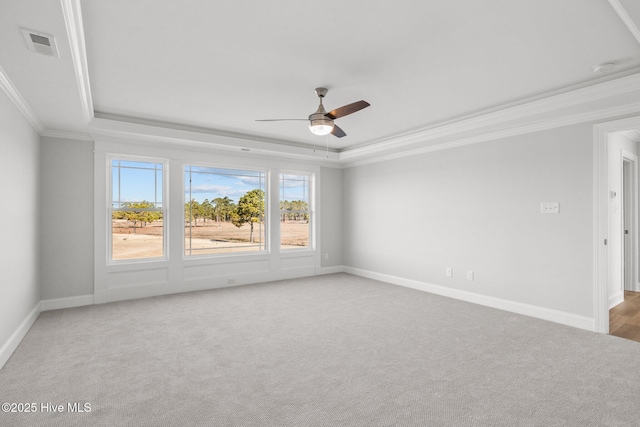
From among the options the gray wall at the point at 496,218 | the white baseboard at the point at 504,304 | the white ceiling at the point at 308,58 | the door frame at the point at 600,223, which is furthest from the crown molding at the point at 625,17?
the white baseboard at the point at 504,304

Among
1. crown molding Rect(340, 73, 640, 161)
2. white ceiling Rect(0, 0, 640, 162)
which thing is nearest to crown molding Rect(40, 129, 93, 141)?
white ceiling Rect(0, 0, 640, 162)

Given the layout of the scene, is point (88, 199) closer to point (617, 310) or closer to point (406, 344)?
point (406, 344)

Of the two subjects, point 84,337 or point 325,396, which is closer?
point 325,396

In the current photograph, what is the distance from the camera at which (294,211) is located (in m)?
6.68

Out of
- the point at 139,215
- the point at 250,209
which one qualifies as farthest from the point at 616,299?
the point at 139,215

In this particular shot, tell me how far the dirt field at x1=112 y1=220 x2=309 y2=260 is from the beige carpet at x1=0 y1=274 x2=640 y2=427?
104 centimetres

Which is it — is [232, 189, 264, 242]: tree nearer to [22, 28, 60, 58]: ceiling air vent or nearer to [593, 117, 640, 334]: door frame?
[22, 28, 60, 58]: ceiling air vent

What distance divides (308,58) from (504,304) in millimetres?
3899

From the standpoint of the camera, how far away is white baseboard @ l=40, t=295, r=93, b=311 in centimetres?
436

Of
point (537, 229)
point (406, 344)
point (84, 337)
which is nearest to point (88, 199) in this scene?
point (84, 337)

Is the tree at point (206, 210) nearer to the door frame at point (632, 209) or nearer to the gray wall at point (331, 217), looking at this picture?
the gray wall at point (331, 217)

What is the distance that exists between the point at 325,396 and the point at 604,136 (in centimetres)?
387

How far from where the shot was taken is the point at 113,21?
7.47ft

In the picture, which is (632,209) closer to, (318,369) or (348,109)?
(348,109)
